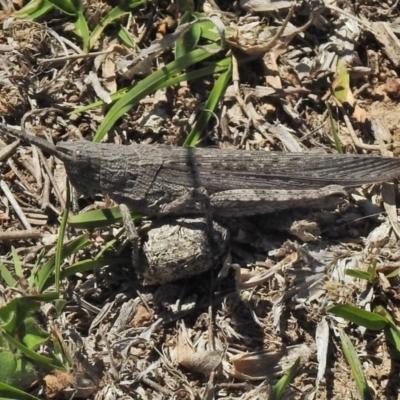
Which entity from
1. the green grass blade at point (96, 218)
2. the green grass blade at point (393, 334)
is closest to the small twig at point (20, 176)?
the green grass blade at point (96, 218)

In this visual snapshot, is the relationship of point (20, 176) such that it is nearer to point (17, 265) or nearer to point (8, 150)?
point (8, 150)

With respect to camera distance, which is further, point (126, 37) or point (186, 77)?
point (126, 37)

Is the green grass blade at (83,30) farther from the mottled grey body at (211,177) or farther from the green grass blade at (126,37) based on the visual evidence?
the mottled grey body at (211,177)

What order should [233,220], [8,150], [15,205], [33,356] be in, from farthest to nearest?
[8,150] → [15,205] → [233,220] → [33,356]

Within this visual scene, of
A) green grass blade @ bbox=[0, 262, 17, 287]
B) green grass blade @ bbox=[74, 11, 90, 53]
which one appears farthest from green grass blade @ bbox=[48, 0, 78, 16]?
green grass blade @ bbox=[0, 262, 17, 287]

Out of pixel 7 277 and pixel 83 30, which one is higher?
pixel 83 30

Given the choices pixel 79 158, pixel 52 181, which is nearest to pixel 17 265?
pixel 52 181

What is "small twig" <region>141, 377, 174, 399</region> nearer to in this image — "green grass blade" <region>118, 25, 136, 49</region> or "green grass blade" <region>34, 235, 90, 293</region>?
"green grass blade" <region>34, 235, 90, 293</region>

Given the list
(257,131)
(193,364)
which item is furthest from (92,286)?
(257,131)

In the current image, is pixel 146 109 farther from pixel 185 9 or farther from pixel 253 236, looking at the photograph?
pixel 253 236
